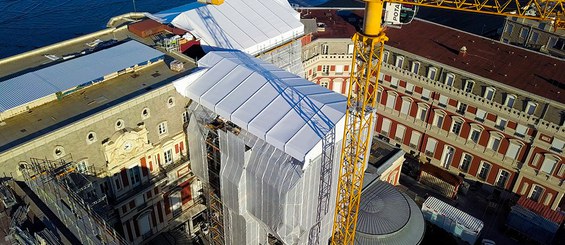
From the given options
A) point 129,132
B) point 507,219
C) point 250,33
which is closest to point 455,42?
point 507,219

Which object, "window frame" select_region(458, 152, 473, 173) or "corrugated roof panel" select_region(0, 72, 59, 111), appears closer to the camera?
"corrugated roof panel" select_region(0, 72, 59, 111)

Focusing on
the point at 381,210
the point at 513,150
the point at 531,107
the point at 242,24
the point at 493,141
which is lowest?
the point at 381,210

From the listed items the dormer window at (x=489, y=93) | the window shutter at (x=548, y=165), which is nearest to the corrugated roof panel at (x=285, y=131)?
the dormer window at (x=489, y=93)

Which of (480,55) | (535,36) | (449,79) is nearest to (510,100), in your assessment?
(449,79)

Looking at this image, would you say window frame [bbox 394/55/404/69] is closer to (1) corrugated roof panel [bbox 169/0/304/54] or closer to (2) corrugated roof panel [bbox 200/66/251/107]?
(1) corrugated roof panel [bbox 169/0/304/54]

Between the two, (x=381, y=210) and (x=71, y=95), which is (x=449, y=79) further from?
(x=71, y=95)

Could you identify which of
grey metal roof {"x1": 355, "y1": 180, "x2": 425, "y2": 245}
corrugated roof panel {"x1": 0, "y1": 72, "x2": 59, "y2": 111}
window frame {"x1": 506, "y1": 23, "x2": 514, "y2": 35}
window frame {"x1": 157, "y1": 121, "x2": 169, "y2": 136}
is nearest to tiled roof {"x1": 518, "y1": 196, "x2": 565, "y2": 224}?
grey metal roof {"x1": 355, "y1": 180, "x2": 425, "y2": 245}
